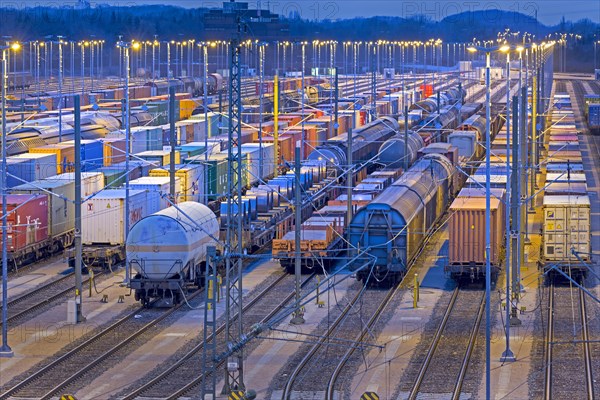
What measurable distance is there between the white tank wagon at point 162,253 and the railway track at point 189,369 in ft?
7.42

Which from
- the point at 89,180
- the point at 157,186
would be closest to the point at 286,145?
the point at 89,180

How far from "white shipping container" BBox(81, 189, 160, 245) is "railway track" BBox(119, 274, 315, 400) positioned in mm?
5887

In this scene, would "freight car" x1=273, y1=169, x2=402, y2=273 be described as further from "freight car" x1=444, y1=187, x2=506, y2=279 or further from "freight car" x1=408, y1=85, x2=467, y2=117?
"freight car" x1=408, y1=85, x2=467, y2=117

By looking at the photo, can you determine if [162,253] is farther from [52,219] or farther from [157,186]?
[52,219]

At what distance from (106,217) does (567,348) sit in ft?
55.5

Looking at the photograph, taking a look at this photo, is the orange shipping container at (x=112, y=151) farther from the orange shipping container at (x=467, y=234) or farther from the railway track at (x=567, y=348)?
the railway track at (x=567, y=348)

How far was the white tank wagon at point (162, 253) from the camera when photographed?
38.7 m

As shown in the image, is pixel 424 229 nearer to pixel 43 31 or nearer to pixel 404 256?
pixel 404 256

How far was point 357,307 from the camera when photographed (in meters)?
39.9

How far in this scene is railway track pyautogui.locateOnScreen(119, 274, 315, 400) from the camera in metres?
30.0

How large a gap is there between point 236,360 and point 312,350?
116 inches

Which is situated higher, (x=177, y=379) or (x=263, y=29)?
(x=263, y=29)

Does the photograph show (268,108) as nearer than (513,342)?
No

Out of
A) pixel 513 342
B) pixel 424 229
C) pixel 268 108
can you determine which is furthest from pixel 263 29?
pixel 513 342
